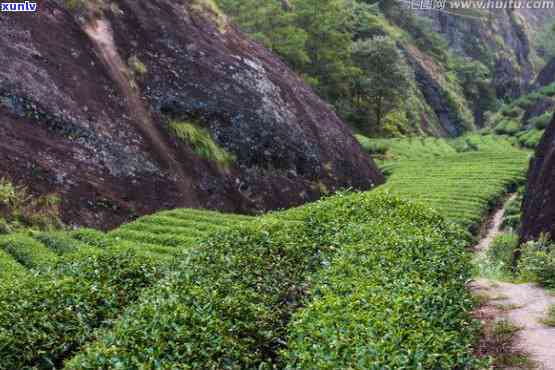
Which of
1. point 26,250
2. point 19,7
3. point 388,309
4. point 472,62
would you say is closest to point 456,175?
point 19,7

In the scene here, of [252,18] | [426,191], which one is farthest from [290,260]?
[252,18]

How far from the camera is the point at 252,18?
5066 centimetres

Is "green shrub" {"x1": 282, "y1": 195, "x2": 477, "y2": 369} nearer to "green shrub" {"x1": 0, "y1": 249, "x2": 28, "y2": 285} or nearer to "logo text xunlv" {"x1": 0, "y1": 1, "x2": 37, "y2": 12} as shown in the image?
"green shrub" {"x1": 0, "y1": 249, "x2": 28, "y2": 285}

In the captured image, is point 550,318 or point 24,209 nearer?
point 550,318

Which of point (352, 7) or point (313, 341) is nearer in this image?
point (313, 341)

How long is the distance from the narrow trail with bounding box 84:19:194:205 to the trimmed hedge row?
28.3 ft

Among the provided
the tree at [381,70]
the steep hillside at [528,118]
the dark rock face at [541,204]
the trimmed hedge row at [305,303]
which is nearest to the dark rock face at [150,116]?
the trimmed hedge row at [305,303]

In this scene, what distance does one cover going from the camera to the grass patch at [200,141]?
20.8 metres

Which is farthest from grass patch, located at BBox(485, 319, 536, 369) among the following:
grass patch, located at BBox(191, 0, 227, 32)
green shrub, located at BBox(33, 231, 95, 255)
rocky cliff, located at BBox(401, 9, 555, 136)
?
rocky cliff, located at BBox(401, 9, 555, 136)

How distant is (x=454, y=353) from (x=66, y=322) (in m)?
5.35

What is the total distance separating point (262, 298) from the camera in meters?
8.79

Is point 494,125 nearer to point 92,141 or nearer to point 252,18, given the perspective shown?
point 252,18

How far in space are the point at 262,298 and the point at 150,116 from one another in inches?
506

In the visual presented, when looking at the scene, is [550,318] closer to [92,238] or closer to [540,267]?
[540,267]
